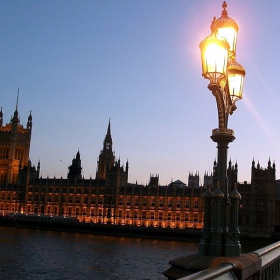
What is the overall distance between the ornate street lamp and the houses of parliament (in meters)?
76.4

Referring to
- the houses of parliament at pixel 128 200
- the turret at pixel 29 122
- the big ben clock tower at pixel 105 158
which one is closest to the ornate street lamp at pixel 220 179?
the houses of parliament at pixel 128 200

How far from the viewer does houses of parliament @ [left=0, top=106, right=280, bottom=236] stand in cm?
8381

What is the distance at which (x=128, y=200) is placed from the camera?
98750 millimetres

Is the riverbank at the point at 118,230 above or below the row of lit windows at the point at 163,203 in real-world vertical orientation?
below

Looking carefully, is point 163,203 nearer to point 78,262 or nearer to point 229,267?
point 78,262

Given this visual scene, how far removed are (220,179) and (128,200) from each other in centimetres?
9213

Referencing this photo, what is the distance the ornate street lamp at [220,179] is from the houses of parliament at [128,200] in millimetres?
76413

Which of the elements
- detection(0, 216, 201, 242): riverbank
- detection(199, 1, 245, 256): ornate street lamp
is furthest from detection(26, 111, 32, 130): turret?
detection(199, 1, 245, 256): ornate street lamp

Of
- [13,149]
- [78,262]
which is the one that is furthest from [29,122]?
[78,262]

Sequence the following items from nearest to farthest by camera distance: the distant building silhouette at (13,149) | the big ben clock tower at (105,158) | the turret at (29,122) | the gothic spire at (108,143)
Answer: the big ben clock tower at (105,158), the gothic spire at (108,143), the distant building silhouette at (13,149), the turret at (29,122)

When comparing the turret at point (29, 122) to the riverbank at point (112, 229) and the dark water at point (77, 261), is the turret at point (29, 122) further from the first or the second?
the dark water at point (77, 261)

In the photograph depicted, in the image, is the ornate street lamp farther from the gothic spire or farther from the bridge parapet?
the gothic spire

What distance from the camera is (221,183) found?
25.3ft

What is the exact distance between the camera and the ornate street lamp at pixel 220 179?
24.0 feet
